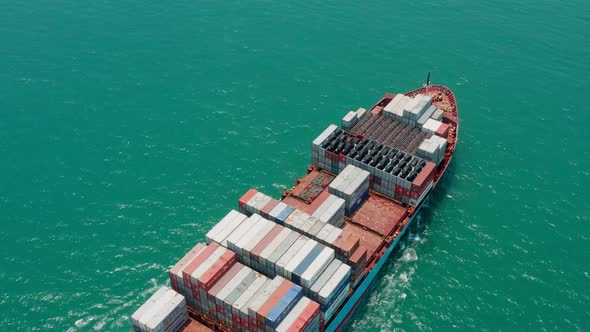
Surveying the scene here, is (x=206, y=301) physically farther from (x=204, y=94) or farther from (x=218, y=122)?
(x=204, y=94)

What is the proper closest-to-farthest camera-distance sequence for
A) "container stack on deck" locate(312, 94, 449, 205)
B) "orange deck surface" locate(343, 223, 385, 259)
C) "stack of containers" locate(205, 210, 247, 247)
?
"stack of containers" locate(205, 210, 247, 247) → "orange deck surface" locate(343, 223, 385, 259) → "container stack on deck" locate(312, 94, 449, 205)

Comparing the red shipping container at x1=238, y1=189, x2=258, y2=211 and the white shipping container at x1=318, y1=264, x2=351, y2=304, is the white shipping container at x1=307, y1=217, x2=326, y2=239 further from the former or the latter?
the red shipping container at x1=238, y1=189, x2=258, y2=211

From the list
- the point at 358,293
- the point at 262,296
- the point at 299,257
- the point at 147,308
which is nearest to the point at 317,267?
the point at 299,257

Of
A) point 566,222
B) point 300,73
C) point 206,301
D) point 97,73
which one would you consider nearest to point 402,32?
point 300,73

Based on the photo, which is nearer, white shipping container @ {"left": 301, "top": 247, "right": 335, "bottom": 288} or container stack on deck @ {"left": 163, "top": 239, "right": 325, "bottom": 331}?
container stack on deck @ {"left": 163, "top": 239, "right": 325, "bottom": 331}

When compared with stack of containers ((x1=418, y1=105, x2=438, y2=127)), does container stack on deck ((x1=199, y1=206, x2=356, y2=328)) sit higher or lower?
→ lower

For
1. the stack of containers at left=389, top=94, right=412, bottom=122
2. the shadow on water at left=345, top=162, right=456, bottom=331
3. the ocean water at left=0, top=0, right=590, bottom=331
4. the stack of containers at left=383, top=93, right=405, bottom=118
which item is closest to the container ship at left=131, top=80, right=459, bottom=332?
the stack of containers at left=383, top=93, right=405, bottom=118
